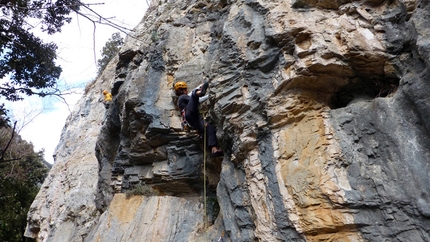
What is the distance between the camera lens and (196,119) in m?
6.20

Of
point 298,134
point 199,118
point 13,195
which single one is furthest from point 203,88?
point 13,195

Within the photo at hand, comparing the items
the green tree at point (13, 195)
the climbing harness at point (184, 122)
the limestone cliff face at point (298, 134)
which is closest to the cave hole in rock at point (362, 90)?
the limestone cliff face at point (298, 134)

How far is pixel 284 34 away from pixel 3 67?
5941 mm

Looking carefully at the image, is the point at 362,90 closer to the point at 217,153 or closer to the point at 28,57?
the point at 217,153

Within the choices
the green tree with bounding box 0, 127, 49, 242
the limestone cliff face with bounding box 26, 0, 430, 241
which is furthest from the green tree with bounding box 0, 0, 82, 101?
the green tree with bounding box 0, 127, 49, 242

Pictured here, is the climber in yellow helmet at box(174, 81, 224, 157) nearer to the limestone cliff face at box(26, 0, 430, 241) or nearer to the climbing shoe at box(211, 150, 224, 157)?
the climbing shoe at box(211, 150, 224, 157)

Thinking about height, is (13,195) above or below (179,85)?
below

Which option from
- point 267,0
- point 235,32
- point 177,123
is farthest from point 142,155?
point 267,0

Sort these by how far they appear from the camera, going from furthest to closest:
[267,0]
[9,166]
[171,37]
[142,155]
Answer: [9,166], [171,37], [142,155], [267,0]

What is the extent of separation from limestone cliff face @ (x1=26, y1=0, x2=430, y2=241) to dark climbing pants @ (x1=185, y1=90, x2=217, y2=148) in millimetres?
460

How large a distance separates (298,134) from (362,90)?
117 cm

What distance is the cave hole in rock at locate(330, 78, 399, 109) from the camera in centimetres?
411

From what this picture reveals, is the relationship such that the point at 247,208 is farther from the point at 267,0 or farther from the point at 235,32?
the point at 267,0

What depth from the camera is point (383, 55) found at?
3969 millimetres
